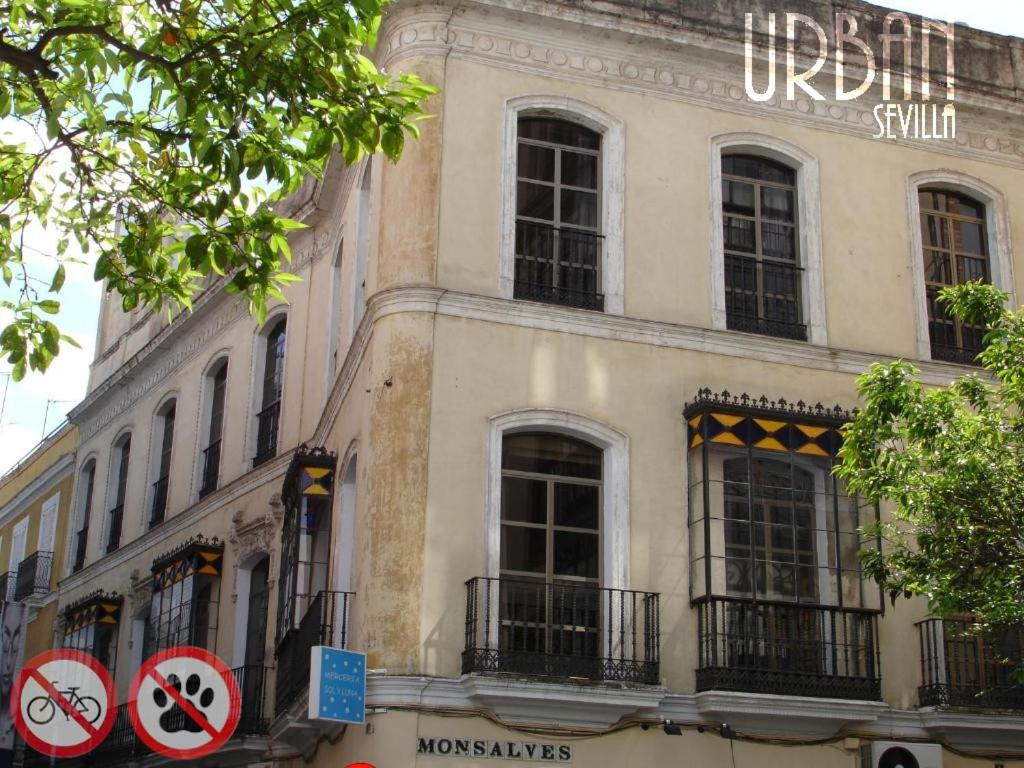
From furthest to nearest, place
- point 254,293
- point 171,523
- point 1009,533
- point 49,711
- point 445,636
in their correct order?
point 49,711 → point 171,523 → point 445,636 → point 1009,533 → point 254,293

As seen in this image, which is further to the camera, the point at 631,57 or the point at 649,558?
the point at 631,57

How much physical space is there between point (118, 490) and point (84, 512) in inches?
66.4

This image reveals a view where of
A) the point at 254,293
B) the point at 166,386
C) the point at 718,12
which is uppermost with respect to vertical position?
the point at 718,12

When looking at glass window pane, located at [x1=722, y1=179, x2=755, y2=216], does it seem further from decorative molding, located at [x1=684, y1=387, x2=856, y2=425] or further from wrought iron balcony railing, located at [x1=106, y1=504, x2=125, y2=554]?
wrought iron balcony railing, located at [x1=106, y1=504, x2=125, y2=554]

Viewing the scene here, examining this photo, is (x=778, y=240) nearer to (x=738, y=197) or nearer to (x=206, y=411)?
(x=738, y=197)

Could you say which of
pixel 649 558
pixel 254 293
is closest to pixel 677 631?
pixel 649 558

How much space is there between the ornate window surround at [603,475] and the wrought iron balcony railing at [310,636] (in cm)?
181

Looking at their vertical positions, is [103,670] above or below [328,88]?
below

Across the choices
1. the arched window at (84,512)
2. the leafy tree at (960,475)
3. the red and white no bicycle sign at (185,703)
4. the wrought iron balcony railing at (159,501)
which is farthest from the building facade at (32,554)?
the leafy tree at (960,475)

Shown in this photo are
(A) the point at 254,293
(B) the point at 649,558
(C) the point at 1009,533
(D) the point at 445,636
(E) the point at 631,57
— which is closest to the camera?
(A) the point at 254,293

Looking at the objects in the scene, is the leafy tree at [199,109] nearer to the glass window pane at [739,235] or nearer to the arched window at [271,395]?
the glass window pane at [739,235]

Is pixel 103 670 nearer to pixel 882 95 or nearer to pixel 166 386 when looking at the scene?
pixel 166 386

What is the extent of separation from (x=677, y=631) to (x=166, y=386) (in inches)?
547

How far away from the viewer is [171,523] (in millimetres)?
24781
